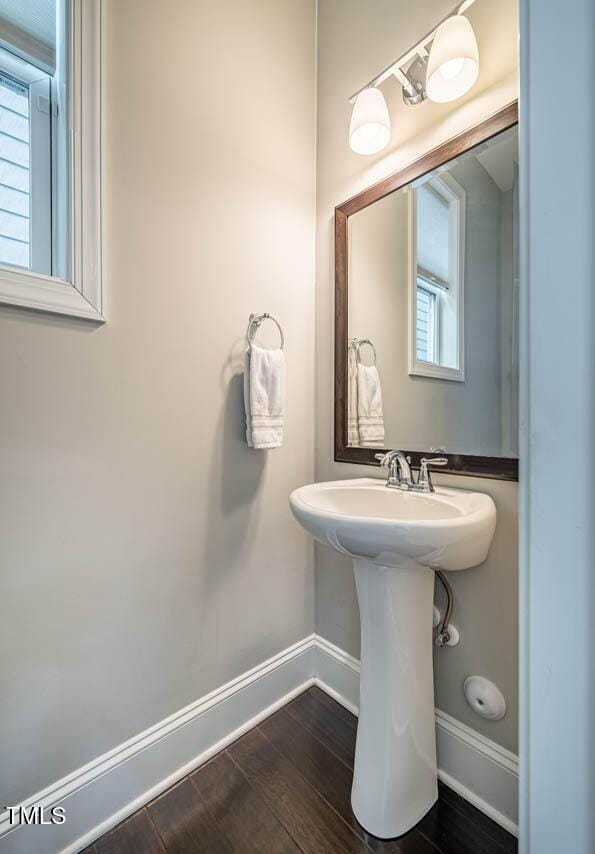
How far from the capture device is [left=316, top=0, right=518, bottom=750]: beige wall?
938mm

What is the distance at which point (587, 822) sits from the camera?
0.31 m

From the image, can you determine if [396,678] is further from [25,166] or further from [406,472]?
[25,166]

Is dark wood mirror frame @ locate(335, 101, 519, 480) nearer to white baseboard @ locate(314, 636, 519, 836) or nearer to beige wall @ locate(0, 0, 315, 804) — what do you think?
beige wall @ locate(0, 0, 315, 804)

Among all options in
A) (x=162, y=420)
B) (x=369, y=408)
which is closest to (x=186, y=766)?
(x=162, y=420)

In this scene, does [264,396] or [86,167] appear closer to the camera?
[86,167]

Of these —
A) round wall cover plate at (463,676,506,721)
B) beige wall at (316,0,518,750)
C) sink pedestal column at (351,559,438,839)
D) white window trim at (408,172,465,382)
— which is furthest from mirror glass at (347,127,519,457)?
round wall cover plate at (463,676,506,721)

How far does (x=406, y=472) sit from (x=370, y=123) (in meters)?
1.11

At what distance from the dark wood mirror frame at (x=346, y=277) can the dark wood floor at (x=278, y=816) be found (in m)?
0.91

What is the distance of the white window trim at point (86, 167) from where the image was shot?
874 mm

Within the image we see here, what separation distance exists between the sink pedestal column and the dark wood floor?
5 cm

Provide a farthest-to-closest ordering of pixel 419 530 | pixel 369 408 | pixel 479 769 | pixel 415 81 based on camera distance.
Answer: pixel 369 408 → pixel 415 81 → pixel 479 769 → pixel 419 530

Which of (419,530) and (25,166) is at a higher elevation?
(25,166)

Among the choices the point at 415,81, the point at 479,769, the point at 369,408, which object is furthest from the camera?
the point at 369,408

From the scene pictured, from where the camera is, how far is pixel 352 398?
4.46ft
